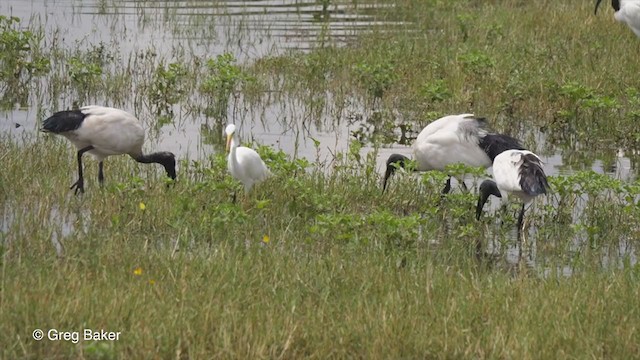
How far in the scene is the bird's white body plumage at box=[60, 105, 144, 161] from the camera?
8.48 meters

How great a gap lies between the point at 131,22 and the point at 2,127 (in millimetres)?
5746

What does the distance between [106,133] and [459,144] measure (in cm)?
244

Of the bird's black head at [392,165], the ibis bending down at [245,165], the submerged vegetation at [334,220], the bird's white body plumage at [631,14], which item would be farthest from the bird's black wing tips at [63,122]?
the bird's white body plumage at [631,14]

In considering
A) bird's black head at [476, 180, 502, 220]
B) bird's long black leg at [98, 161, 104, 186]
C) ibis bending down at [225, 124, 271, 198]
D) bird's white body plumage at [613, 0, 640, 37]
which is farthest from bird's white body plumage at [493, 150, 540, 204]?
bird's white body plumage at [613, 0, 640, 37]

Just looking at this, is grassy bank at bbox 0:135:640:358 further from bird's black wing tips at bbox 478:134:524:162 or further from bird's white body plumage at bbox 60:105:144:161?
bird's black wing tips at bbox 478:134:524:162

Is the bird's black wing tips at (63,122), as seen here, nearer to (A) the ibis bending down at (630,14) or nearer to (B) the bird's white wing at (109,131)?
(B) the bird's white wing at (109,131)

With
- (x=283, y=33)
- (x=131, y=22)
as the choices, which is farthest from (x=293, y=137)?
(x=131, y=22)

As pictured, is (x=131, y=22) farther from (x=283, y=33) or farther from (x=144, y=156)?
(x=144, y=156)

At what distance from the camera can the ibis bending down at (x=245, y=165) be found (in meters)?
8.07

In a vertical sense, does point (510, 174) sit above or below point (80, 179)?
above

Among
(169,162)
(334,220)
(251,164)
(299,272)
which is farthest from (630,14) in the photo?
(299,272)

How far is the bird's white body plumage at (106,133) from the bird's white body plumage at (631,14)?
19.2 feet

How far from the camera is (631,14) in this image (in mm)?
12602

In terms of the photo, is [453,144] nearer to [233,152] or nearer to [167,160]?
[233,152]
